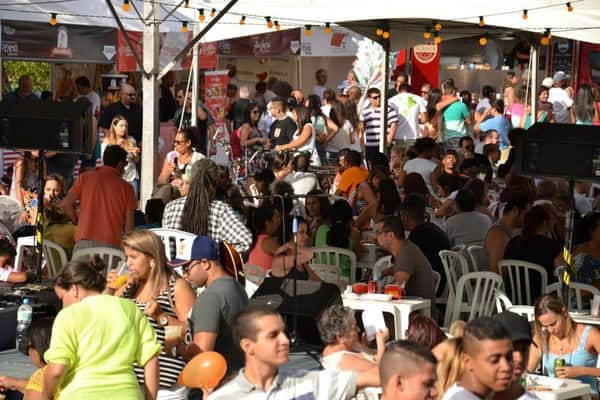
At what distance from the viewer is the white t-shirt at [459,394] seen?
16.3ft

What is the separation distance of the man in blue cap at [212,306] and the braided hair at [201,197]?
2.21m

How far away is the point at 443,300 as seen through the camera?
34.1ft

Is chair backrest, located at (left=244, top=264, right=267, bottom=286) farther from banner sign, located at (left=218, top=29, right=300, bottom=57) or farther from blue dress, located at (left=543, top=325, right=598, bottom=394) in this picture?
banner sign, located at (left=218, top=29, right=300, bottom=57)

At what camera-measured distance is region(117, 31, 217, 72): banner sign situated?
45.3ft

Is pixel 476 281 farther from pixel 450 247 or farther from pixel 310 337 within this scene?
pixel 310 337

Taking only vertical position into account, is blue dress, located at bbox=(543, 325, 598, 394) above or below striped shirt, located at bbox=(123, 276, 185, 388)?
below

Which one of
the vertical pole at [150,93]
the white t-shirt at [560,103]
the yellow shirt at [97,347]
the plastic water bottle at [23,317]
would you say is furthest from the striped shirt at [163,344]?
the white t-shirt at [560,103]

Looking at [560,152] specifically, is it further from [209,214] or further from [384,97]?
[384,97]

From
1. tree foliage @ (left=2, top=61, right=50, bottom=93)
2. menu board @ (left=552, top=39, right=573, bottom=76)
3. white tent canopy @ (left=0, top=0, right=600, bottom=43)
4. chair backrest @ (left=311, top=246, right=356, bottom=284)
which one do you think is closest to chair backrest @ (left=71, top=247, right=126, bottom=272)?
chair backrest @ (left=311, top=246, right=356, bottom=284)

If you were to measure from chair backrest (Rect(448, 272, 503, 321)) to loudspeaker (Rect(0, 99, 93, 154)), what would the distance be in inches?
116

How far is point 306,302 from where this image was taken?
841 cm

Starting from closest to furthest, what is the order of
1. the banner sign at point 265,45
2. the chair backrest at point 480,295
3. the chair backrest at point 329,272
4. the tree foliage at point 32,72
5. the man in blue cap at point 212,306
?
the man in blue cap at point 212,306, the chair backrest at point 480,295, the chair backrest at point 329,272, the banner sign at point 265,45, the tree foliage at point 32,72

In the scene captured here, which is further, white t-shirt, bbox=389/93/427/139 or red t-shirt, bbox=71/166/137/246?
white t-shirt, bbox=389/93/427/139

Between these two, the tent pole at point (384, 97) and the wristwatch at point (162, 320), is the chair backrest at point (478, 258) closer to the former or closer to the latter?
the wristwatch at point (162, 320)
